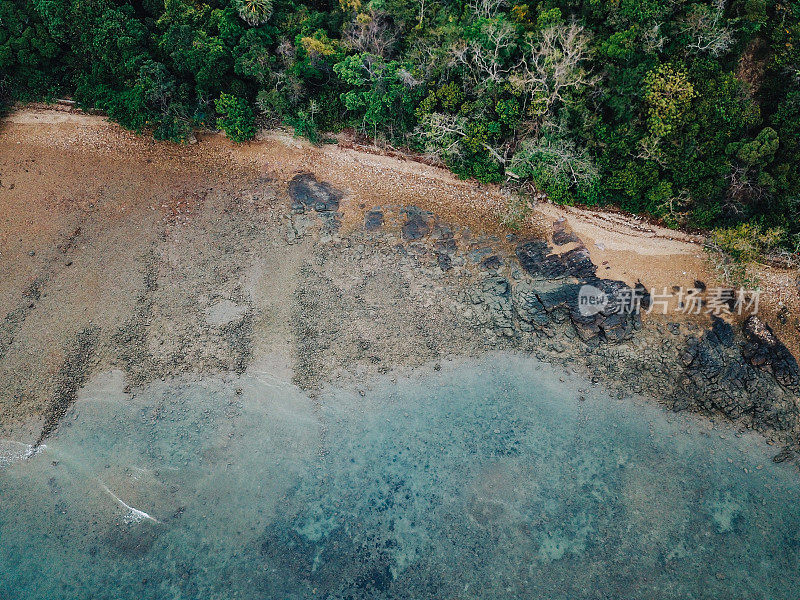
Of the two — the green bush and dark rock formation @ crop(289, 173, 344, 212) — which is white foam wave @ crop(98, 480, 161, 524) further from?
the green bush

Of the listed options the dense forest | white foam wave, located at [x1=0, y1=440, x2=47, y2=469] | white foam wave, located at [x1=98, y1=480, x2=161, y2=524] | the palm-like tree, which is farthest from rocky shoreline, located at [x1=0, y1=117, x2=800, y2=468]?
the palm-like tree

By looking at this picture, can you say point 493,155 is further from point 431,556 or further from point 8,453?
point 8,453

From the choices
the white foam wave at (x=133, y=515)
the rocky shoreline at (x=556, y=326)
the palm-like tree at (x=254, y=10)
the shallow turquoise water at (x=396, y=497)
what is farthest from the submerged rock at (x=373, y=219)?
the white foam wave at (x=133, y=515)

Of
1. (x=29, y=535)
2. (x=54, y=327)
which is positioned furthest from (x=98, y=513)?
(x=54, y=327)

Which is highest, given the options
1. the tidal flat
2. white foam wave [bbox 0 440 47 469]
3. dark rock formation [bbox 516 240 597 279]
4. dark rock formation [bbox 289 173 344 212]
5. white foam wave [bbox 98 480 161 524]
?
dark rock formation [bbox 289 173 344 212]

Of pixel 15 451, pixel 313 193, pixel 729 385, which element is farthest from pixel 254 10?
pixel 729 385

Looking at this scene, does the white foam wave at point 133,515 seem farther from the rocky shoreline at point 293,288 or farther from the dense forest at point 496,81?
the dense forest at point 496,81
